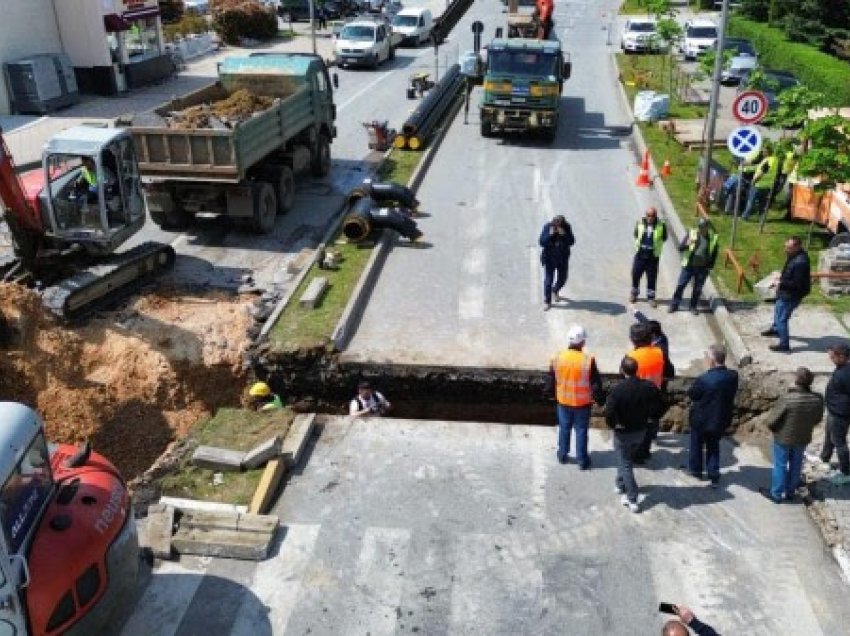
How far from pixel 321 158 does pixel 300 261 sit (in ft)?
19.0

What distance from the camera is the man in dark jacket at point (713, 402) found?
872 cm

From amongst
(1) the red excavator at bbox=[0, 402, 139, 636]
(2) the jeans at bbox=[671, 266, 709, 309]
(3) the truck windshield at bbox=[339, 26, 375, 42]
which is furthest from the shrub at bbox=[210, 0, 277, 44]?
(1) the red excavator at bbox=[0, 402, 139, 636]

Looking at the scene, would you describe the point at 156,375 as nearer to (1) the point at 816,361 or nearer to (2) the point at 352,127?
(1) the point at 816,361

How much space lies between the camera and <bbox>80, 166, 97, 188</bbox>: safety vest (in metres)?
13.4

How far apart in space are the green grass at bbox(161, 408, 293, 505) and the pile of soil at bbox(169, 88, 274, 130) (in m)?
6.95

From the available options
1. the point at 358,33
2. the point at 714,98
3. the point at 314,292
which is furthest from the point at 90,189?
the point at 358,33

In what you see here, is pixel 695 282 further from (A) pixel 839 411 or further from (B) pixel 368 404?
(B) pixel 368 404

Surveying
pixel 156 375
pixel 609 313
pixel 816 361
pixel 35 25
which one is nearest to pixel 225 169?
pixel 156 375

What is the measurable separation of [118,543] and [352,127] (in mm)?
20212

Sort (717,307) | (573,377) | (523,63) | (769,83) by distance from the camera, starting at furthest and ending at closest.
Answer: (523,63) → (769,83) → (717,307) → (573,377)

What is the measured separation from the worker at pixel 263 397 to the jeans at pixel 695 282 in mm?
5981

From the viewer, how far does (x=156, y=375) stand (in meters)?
12.1

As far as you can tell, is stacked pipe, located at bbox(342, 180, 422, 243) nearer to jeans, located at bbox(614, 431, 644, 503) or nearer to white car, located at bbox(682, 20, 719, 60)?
jeans, located at bbox(614, 431, 644, 503)

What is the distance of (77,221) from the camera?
13438mm
